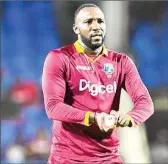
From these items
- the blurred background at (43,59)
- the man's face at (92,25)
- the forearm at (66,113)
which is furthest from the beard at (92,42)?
the blurred background at (43,59)

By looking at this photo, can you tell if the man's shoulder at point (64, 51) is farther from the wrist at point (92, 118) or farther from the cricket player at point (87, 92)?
the wrist at point (92, 118)

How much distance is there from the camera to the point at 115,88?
171 centimetres

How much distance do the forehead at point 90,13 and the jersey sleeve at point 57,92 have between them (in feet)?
0.54

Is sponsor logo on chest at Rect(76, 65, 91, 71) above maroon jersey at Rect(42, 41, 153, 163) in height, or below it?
above

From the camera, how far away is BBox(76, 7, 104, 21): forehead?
5.31ft

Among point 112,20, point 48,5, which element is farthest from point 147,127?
point 48,5

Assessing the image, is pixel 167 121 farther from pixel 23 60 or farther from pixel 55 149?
pixel 55 149

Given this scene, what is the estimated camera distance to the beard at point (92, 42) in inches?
64.4

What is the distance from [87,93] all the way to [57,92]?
0.35 ft

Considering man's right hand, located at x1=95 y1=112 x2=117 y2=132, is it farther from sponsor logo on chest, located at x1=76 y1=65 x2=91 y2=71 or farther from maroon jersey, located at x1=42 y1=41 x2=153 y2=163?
sponsor logo on chest, located at x1=76 y1=65 x2=91 y2=71

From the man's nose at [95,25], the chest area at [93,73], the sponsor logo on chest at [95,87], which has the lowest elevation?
the sponsor logo on chest at [95,87]

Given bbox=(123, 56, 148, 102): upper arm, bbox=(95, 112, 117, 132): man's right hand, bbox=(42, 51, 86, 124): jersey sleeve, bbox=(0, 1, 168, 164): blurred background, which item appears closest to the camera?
bbox=(95, 112, 117, 132): man's right hand

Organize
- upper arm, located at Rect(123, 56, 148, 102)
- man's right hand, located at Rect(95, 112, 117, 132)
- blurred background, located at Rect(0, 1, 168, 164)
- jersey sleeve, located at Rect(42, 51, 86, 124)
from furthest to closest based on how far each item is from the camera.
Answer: blurred background, located at Rect(0, 1, 168, 164), upper arm, located at Rect(123, 56, 148, 102), jersey sleeve, located at Rect(42, 51, 86, 124), man's right hand, located at Rect(95, 112, 117, 132)

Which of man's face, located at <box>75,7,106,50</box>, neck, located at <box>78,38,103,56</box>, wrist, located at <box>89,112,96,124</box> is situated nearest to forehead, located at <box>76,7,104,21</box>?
man's face, located at <box>75,7,106,50</box>
